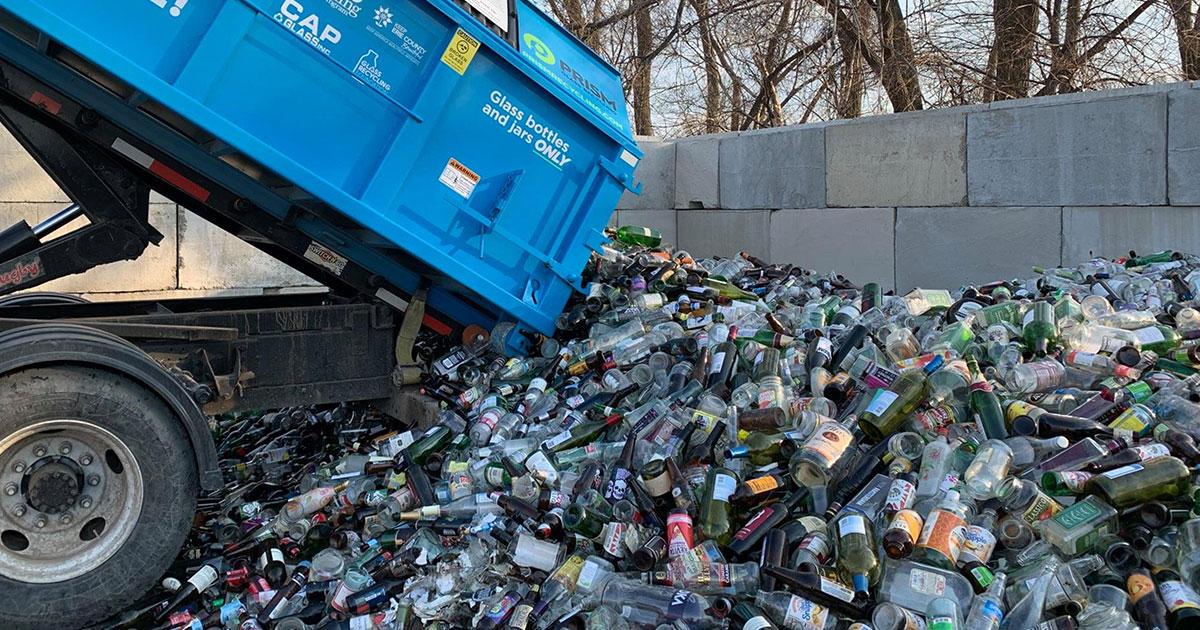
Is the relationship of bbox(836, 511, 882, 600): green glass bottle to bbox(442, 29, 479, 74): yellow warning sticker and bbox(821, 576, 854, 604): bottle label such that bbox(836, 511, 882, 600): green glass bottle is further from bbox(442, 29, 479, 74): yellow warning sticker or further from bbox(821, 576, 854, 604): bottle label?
bbox(442, 29, 479, 74): yellow warning sticker

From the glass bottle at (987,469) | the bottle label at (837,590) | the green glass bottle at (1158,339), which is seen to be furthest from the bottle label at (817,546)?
the green glass bottle at (1158,339)

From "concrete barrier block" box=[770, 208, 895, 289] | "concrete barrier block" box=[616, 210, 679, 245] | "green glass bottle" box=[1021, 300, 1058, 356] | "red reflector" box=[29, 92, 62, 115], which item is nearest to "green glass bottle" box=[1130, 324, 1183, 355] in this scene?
"green glass bottle" box=[1021, 300, 1058, 356]

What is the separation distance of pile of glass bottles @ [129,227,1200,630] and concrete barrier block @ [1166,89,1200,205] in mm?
794

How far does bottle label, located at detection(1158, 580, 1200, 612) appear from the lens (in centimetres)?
275

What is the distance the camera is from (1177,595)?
278 cm

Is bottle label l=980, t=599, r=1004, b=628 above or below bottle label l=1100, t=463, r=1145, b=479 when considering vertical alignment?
below

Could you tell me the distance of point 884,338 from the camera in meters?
4.70

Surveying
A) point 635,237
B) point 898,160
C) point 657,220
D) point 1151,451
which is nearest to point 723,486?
point 1151,451

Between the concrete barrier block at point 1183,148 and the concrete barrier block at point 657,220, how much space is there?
5070 mm

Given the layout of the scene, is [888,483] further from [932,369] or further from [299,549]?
[299,549]

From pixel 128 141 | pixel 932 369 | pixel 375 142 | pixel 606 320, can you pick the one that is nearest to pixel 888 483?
pixel 932 369

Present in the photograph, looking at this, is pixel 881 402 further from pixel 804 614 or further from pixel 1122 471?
pixel 804 614

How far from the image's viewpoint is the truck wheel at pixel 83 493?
374 cm

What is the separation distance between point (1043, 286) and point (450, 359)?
3214 mm
